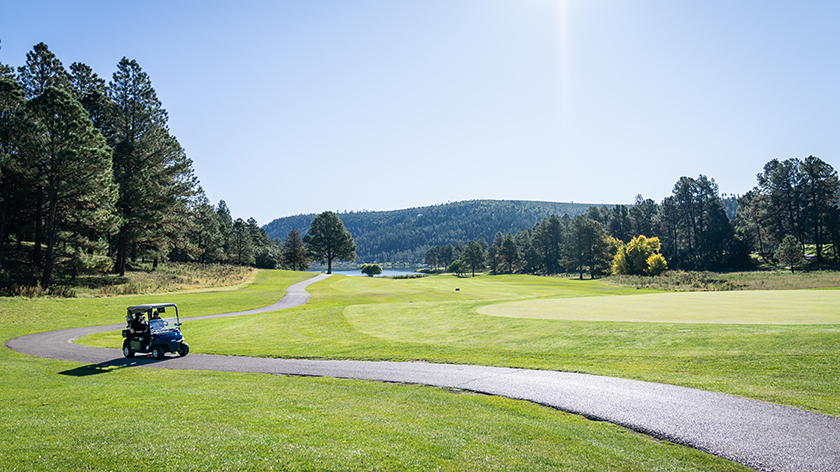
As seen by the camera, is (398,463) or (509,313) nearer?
(398,463)

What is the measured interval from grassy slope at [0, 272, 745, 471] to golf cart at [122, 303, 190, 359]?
4.56m

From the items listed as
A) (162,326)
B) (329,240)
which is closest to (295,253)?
(329,240)

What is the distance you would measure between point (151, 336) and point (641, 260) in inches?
3083

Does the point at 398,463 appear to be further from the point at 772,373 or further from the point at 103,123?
the point at 103,123

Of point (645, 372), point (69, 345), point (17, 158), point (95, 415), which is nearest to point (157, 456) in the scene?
point (95, 415)

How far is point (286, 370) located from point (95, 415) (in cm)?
596

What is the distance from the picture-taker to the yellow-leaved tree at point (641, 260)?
72.1m

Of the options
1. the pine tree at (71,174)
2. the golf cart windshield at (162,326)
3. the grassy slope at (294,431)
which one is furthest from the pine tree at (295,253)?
the grassy slope at (294,431)

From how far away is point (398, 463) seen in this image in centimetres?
547

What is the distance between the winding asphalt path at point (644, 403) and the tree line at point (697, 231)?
2838 inches

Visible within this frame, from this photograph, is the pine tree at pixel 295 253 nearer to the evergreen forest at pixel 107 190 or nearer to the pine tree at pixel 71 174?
the evergreen forest at pixel 107 190

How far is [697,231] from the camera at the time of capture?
94.6 m

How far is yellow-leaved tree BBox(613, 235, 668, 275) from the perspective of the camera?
7212 centimetres

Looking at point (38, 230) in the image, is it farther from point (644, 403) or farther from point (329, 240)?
point (329, 240)
